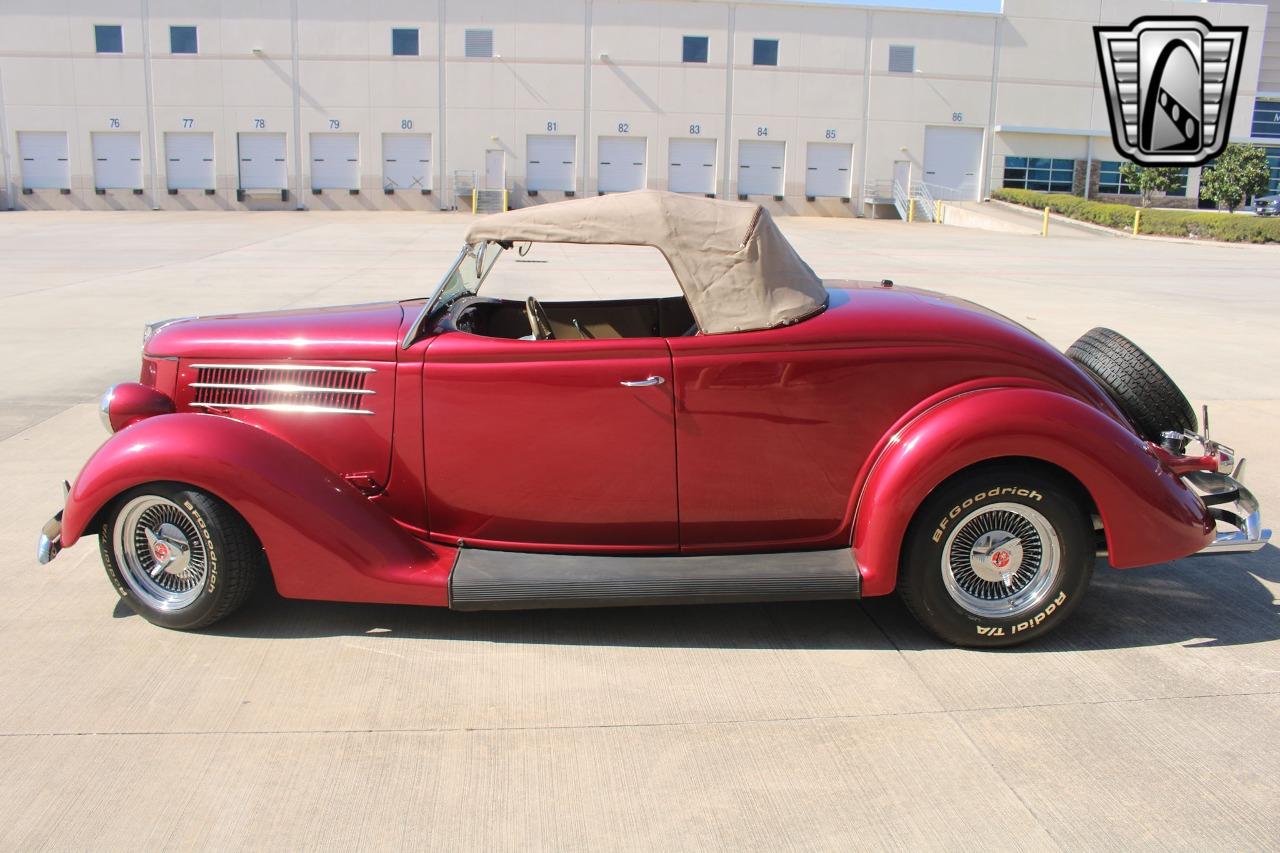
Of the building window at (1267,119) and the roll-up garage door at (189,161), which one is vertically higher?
the building window at (1267,119)

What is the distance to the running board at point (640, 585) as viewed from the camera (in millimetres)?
3803

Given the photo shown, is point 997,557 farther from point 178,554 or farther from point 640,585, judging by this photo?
point 178,554

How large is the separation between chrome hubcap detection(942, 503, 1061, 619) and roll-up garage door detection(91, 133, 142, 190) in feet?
146

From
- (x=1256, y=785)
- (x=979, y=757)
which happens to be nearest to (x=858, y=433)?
(x=979, y=757)

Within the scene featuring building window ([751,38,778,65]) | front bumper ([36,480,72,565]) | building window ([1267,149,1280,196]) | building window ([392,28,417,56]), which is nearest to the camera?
front bumper ([36,480,72,565])

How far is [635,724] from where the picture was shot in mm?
3420

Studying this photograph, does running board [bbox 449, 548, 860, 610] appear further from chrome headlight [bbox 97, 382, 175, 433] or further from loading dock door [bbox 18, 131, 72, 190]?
loading dock door [bbox 18, 131, 72, 190]

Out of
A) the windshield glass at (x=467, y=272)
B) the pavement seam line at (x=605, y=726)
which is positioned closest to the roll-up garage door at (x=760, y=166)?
the windshield glass at (x=467, y=272)

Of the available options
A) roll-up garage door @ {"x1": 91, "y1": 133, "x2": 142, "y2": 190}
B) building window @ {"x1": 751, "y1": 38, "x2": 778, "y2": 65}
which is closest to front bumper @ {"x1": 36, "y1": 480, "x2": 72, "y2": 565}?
building window @ {"x1": 751, "y1": 38, "x2": 778, "y2": 65}

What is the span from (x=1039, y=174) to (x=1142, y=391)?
44.9 metres

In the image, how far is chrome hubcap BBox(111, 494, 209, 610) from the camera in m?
3.96

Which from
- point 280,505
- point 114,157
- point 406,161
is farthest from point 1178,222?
point 114,157

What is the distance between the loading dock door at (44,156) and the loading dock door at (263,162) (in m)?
6.86

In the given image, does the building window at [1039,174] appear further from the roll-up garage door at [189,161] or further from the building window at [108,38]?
the building window at [108,38]
